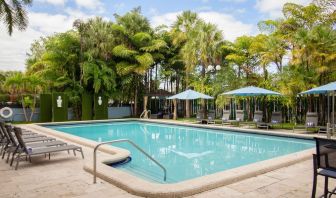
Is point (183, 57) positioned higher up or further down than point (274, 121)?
higher up

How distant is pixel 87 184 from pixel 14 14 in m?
11.9

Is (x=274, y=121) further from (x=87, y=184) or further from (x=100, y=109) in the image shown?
(x=100, y=109)

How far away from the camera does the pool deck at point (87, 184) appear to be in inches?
175

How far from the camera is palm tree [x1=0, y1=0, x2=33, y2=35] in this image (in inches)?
524

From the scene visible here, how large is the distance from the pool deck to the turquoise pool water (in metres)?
1.74

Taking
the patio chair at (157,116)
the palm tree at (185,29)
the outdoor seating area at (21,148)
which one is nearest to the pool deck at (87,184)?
the outdoor seating area at (21,148)

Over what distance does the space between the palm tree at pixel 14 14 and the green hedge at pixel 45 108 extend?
5856 millimetres

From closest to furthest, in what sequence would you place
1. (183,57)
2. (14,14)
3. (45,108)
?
(14,14) → (45,108) → (183,57)

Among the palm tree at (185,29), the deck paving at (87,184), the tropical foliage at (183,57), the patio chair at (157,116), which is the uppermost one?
the palm tree at (185,29)

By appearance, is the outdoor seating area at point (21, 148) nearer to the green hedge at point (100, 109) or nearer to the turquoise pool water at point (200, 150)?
the turquoise pool water at point (200, 150)

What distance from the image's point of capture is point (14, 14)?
13.7 m

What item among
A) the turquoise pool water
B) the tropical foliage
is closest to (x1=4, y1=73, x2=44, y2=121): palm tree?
the tropical foliage

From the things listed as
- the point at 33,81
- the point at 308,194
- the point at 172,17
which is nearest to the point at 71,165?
the point at 308,194

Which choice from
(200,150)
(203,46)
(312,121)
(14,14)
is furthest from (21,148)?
(203,46)
